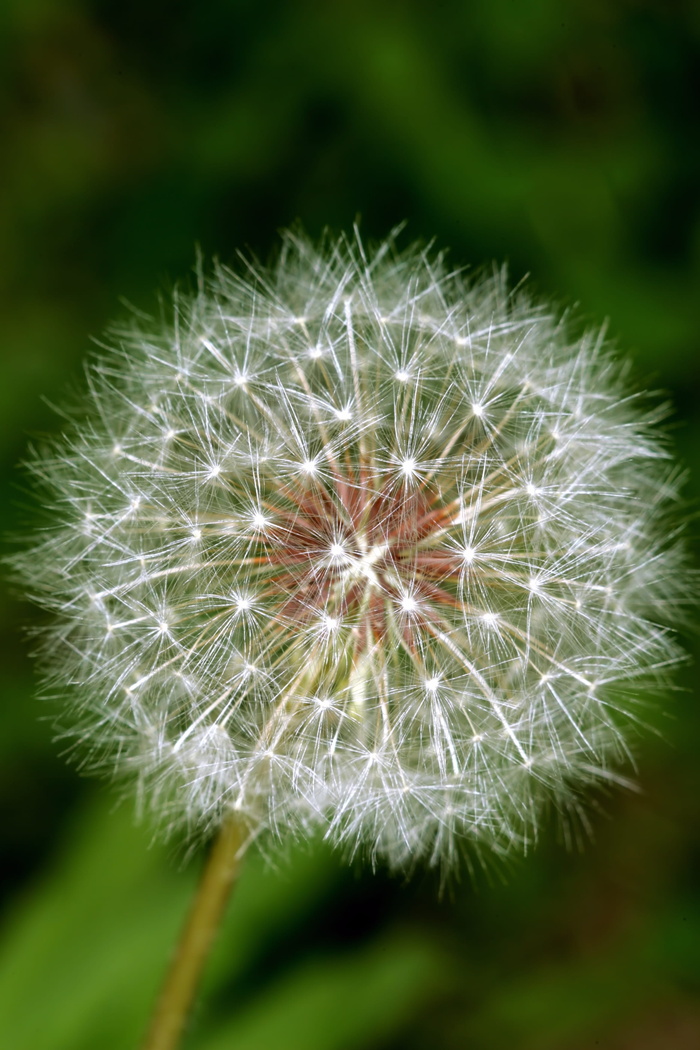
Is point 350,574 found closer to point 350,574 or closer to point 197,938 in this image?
point 350,574

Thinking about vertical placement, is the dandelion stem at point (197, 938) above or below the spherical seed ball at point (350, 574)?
below

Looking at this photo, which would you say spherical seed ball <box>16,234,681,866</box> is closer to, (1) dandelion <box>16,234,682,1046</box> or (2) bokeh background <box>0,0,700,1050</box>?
(1) dandelion <box>16,234,682,1046</box>

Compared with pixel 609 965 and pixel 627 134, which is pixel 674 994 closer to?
pixel 609 965

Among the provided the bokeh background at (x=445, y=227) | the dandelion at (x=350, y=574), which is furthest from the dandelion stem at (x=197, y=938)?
the bokeh background at (x=445, y=227)

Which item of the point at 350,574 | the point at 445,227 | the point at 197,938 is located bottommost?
the point at 197,938

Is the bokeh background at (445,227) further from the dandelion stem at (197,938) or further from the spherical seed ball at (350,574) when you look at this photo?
the spherical seed ball at (350,574)

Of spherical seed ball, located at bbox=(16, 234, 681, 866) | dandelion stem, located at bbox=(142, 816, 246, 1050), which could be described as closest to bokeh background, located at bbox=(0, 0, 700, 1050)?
dandelion stem, located at bbox=(142, 816, 246, 1050)

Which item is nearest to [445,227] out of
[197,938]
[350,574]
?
[350,574]
